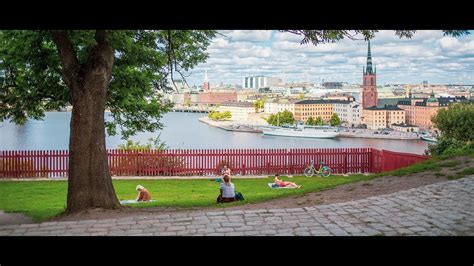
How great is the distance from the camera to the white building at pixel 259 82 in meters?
7.72

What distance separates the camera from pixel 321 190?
7.04 metres

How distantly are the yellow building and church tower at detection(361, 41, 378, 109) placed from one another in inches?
20.4

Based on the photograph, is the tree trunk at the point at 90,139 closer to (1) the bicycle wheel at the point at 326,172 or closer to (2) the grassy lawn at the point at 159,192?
(2) the grassy lawn at the point at 159,192

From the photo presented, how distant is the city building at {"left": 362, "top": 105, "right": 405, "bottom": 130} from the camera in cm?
803

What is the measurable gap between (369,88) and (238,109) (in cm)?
206

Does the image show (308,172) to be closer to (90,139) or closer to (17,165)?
(90,139)

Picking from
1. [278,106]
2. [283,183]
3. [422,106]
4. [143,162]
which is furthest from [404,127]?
[143,162]

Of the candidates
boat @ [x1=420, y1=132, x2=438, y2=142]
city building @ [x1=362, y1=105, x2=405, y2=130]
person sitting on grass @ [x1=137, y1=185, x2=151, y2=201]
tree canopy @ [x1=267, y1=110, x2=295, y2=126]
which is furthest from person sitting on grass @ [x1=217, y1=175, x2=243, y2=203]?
boat @ [x1=420, y1=132, x2=438, y2=142]

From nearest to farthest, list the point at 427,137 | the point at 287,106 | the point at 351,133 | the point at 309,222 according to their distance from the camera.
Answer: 1. the point at 309,222
2. the point at 287,106
3. the point at 351,133
4. the point at 427,137

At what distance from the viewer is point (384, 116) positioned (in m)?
8.09
